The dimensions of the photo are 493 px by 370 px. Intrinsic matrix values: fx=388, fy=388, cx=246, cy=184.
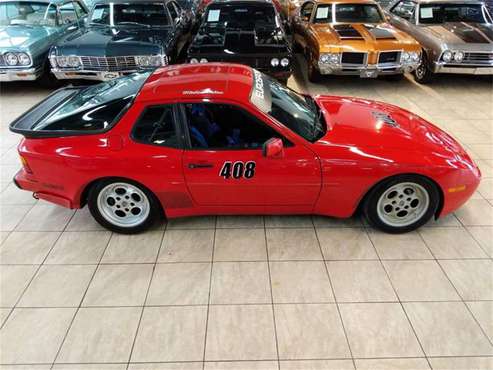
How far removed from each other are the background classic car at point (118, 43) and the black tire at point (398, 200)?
4.66 m

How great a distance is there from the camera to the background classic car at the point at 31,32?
23.4 ft

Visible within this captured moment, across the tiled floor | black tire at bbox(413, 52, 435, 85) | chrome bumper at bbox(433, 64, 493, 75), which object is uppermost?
chrome bumper at bbox(433, 64, 493, 75)

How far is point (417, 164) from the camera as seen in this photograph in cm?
333

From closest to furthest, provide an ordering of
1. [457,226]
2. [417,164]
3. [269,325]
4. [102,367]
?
[102,367]
[269,325]
[417,164]
[457,226]

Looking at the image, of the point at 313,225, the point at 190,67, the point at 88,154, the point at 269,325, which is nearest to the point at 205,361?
the point at 269,325

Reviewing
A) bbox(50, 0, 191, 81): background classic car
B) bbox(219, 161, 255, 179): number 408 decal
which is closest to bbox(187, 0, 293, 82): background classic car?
bbox(50, 0, 191, 81): background classic car

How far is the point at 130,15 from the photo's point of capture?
752 cm

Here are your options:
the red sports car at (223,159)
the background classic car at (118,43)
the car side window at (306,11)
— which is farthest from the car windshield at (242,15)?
the red sports car at (223,159)

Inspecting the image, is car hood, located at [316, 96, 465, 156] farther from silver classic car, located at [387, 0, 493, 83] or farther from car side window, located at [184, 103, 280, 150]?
silver classic car, located at [387, 0, 493, 83]

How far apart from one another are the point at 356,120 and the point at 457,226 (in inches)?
56.5

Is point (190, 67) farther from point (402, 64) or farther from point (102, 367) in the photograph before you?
point (402, 64)

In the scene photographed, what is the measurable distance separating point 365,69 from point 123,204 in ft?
17.4

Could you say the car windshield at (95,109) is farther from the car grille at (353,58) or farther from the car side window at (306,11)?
the car side window at (306,11)

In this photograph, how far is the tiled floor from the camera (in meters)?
2.64
